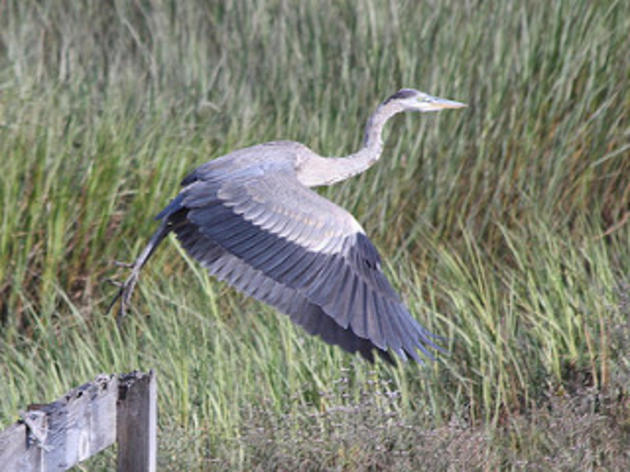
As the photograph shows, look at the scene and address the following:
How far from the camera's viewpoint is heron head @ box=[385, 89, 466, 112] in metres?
4.84

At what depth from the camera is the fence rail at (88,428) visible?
A: 237cm

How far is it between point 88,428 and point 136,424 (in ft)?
0.60

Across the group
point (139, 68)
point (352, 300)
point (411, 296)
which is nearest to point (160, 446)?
point (352, 300)

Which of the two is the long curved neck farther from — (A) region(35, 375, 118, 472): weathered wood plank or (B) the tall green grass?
(A) region(35, 375, 118, 472): weathered wood plank

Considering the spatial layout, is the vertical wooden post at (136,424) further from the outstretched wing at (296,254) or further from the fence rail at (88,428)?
the outstretched wing at (296,254)

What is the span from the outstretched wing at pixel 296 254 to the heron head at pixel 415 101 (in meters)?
0.83

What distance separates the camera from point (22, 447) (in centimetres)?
236

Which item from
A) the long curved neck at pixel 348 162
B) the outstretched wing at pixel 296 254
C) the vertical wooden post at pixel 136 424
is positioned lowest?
the vertical wooden post at pixel 136 424

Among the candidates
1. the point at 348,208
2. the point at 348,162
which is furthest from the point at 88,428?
the point at 348,208

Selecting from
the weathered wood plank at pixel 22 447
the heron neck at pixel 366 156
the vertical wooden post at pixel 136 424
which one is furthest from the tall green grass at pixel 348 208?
the weathered wood plank at pixel 22 447

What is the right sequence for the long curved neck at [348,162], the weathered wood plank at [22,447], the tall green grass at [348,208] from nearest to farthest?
the weathered wood plank at [22,447], the tall green grass at [348,208], the long curved neck at [348,162]

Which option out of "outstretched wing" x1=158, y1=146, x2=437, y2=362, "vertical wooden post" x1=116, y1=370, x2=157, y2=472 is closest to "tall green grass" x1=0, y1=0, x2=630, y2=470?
"outstretched wing" x1=158, y1=146, x2=437, y2=362

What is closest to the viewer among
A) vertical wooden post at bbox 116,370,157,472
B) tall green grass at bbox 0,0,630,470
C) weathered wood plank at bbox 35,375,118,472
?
weathered wood plank at bbox 35,375,118,472

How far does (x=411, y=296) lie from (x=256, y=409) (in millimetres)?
1114
